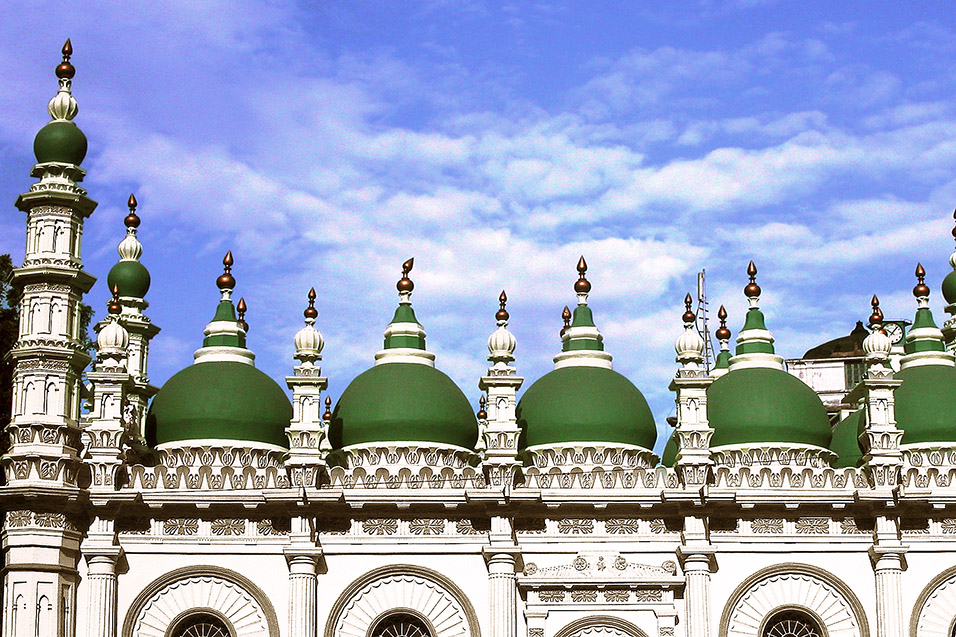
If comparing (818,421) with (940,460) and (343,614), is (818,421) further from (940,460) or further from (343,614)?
(343,614)

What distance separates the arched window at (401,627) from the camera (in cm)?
3244

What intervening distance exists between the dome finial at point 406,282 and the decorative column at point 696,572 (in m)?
8.95

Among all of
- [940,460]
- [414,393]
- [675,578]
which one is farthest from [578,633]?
[940,460]

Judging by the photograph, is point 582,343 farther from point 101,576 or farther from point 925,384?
point 101,576

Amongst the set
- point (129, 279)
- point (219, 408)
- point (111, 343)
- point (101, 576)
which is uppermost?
point (129, 279)

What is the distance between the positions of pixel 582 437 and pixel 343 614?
6709mm

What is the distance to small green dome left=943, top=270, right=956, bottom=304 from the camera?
127ft

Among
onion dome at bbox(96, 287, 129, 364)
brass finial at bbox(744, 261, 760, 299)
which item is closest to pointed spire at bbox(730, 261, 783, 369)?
brass finial at bbox(744, 261, 760, 299)

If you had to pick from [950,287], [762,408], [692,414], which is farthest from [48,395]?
[950,287]

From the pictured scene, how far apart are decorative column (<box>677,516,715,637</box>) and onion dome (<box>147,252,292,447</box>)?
9.60m

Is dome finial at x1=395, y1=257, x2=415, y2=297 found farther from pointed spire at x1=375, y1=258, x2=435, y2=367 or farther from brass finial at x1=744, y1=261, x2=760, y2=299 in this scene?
brass finial at x1=744, y1=261, x2=760, y2=299

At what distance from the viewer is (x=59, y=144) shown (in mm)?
34969

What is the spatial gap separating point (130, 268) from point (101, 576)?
9.87 meters

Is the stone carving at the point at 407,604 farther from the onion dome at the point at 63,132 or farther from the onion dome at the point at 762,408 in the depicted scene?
the onion dome at the point at 63,132
